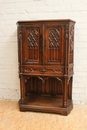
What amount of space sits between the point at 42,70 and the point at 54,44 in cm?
39

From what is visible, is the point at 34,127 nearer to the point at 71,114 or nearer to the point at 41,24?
the point at 71,114

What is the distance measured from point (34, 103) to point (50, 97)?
35 cm

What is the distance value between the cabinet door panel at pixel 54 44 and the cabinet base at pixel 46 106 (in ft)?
→ 2.13

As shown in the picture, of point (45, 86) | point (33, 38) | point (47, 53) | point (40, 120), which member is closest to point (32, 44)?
point (33, 38)

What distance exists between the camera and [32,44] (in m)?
2.55

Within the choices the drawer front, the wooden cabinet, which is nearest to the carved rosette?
the wooden cabinet

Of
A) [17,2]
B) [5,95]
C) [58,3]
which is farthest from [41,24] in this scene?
[5,95]

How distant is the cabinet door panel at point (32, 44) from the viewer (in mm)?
2516

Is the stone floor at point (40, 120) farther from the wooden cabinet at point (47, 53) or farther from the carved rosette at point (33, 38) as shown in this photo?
the carved rosette at point (33, 38)

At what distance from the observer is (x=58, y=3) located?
9.30ft

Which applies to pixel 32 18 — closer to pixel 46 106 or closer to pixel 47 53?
pixel 47 53

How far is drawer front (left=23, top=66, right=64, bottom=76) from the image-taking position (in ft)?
8.20

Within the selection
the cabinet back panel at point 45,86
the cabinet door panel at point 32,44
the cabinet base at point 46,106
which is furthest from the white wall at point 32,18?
the cabinet door panel at point 32,44

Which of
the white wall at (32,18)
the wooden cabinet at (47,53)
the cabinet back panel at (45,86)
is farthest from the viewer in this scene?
the cabinet back panel at (45,86)
